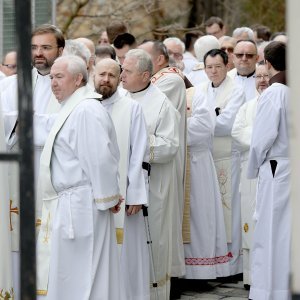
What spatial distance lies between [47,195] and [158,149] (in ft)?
5.26

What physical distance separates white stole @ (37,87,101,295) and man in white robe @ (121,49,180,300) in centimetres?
130

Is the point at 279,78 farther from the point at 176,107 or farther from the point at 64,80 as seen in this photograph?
the point at 64,80

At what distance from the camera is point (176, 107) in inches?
335

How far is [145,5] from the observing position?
1725 cm

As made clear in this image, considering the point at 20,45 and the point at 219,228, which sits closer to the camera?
the point at 20,45

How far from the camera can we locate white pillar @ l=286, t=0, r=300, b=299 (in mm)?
2529

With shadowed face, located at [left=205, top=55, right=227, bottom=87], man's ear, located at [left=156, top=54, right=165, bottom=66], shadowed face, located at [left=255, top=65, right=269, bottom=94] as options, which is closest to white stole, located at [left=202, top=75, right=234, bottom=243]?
shadowed face, located at [left=205, top=55, right=227, bottom=87]

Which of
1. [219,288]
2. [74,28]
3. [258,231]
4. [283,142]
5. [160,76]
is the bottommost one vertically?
[219,288]

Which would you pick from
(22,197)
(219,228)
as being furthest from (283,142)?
(22,197)

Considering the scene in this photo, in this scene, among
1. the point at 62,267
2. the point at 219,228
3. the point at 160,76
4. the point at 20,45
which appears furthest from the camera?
the point at 219,228

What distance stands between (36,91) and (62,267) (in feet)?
5.57

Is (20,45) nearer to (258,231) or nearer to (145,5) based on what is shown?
(258,231)

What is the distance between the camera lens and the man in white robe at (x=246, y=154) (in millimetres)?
8797

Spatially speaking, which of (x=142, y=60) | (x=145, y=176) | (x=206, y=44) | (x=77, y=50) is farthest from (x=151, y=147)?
(x=206, y=44)
